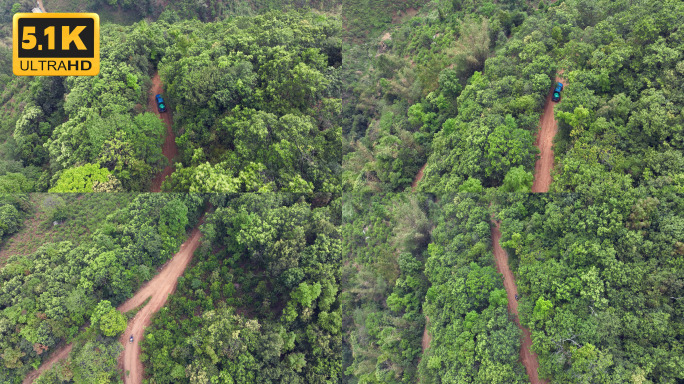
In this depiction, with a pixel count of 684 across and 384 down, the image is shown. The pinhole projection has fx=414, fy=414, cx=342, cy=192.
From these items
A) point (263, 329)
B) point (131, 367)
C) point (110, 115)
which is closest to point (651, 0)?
point (263, 329)

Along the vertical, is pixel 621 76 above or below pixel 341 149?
above

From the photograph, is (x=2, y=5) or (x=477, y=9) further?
(x=2, y=5)

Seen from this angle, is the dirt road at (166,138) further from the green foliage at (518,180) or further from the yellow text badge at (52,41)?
the green foliage at (518,180)

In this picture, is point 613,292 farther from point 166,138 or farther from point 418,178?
point 166,138

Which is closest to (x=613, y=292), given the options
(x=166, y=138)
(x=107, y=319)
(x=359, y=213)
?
(x=359, y=213)

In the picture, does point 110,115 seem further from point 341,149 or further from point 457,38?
point 457,38

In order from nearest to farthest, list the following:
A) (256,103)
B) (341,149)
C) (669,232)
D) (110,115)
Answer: (669,232) → (110,115) → (256,103) → (341,149)
